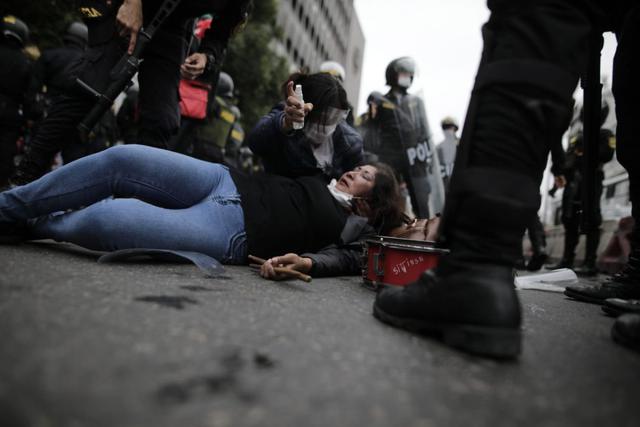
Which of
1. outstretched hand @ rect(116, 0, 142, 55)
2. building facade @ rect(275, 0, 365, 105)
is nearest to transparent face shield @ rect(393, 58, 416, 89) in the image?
outstretched hand @ rect(116, 0, 142, 55)

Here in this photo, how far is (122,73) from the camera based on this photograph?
2.21 meters

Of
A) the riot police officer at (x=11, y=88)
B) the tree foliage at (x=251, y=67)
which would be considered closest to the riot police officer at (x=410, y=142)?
the riot police officer at (x=11, y=88)

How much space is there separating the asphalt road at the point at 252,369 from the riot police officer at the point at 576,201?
4293 mm

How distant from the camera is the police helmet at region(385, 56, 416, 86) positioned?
4355 millimetres

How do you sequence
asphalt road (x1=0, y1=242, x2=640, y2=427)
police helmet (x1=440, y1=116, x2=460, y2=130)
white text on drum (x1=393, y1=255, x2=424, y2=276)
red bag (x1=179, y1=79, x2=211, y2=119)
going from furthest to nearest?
police helmet (x1=440, y1=116, x2=460, y2=130), red bag (x1=179, y1=79, x2=211, y2=119), white text on drum (x1=393, y1=255, x2=424, y2=276), asphalt road (x1=0, y1=242, x2=640, y2=427)

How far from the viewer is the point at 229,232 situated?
Result: 6.24 feet

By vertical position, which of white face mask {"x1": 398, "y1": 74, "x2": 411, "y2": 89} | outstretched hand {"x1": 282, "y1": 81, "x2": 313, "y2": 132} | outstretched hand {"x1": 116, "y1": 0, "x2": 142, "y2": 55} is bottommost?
outstretched hand {"x1": 282, "y1": 81, "x2": 313, "y2": 132}

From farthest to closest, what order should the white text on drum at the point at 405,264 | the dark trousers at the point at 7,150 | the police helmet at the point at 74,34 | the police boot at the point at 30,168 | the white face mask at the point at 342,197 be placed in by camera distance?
the police helmet at the point at 74,34 → the dark trousers at the point at 7,150 → the white face mask at the point at 342,197 → the police boot at the point at 30,168 → the white text on drum at the point at 405,264

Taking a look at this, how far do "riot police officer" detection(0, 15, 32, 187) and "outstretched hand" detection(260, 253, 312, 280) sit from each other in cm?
382

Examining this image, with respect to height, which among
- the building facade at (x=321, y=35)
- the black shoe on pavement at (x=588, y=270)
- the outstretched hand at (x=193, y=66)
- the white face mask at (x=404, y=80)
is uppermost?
the building facade at (x=321, y=35)

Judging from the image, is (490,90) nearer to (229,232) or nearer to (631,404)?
(631,404)

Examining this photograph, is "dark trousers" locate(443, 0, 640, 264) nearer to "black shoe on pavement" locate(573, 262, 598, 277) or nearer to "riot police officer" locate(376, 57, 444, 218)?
"riot police officer" locate(376, 57, 444, 218)

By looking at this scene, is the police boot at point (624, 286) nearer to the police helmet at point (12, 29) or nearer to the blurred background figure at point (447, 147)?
the blurred background figure at point (447, 147)

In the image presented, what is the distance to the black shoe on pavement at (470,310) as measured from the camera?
86 centimetres
